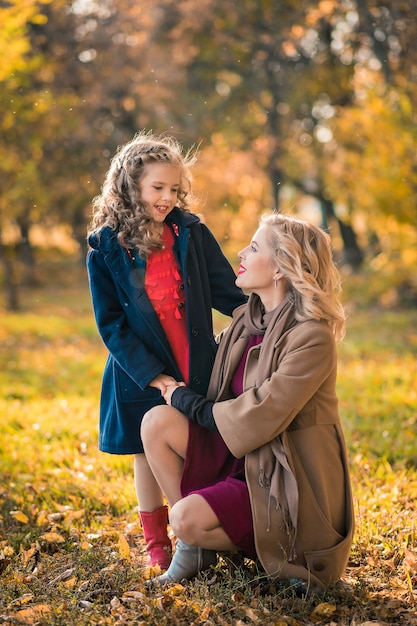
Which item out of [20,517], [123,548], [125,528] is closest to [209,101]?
[20,517]

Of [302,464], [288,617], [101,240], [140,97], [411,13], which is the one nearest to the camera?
[288,617]

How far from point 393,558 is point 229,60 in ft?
61.9

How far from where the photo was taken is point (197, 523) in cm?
334

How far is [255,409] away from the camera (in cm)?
332

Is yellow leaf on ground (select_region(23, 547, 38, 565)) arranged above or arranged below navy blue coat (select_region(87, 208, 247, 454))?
below

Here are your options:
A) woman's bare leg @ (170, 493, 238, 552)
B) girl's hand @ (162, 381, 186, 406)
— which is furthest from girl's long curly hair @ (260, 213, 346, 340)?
woman's bare leg @ (170, 493, 238, 552)

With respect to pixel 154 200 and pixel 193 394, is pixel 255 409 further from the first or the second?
pixel 154 200

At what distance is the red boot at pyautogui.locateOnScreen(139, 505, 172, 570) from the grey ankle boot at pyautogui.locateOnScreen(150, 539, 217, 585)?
292 millimetres

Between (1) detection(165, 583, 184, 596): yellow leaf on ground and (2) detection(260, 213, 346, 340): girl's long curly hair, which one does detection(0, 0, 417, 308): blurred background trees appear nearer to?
(2) detection(260, 213, 346, 340): girl's long curly hair

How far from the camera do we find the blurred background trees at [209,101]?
685 inches

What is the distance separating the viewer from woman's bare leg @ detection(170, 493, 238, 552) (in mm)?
3338

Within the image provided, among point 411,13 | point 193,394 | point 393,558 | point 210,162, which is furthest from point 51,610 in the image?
point 210,162

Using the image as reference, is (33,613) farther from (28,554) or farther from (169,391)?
(169,391)

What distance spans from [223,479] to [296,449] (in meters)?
0.40
